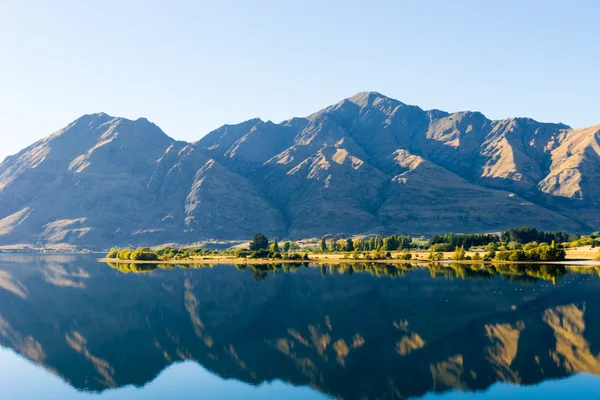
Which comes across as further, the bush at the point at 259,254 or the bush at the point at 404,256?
the bush at the point at 259,254

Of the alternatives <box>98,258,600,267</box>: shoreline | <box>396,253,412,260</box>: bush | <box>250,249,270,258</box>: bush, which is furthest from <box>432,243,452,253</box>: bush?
<box>250,249,270,258</box>: bush

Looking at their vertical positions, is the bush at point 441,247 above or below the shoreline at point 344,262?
below

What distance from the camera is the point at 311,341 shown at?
57562 mm

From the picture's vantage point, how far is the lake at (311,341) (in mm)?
43719

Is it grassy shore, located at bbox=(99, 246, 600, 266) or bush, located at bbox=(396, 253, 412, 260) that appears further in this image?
bush, located at bbox=(396, 253, 412, 260)

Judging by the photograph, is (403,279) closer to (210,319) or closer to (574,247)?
(210,319)

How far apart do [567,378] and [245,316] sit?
144ft

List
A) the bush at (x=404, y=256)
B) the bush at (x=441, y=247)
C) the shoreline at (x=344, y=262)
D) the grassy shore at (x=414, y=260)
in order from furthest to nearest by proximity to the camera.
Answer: the bush at (x=441, y=247), the bush at (x=404, y=256), the grassy shore at (x=414, y=260), the shoreline at (x=344, y=262)

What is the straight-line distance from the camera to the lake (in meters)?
43.7

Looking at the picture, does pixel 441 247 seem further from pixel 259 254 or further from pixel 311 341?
pixel 311 341

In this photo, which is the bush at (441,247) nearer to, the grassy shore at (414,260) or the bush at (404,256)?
the grassy shore at (414,260)

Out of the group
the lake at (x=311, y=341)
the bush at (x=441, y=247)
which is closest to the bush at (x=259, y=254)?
the bush at (x=441, y=247)

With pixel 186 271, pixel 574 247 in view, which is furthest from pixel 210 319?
pixel 574 247

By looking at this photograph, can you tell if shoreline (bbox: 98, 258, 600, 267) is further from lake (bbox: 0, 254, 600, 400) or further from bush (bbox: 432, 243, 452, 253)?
lake (bbox: 0, 254, 600, 400)
